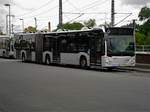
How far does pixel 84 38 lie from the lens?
115 feet

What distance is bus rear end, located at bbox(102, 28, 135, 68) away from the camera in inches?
1267

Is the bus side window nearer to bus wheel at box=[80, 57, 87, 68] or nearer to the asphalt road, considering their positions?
bus wheel at box=[80, 57, 87, 68]

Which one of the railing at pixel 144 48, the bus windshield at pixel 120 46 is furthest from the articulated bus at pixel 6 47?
the bus windshield at pixel 120 46

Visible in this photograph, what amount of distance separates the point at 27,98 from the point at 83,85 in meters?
4.97

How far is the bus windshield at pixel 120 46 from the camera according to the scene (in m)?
32.3

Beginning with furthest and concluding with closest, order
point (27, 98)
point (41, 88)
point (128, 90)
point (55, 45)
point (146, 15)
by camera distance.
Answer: point (146, 15) < point (55, 45) < point (41, 88) < point (128, 90) < point (27, 98)

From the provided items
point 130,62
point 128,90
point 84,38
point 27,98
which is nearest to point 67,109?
point 27,98

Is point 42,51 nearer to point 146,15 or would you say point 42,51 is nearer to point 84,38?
point 84,38

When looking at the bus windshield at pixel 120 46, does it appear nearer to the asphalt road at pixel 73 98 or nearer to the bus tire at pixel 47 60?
the bus tire at pixel 47 60

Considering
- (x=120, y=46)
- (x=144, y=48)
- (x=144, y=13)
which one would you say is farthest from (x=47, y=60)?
(x=144, y=13)

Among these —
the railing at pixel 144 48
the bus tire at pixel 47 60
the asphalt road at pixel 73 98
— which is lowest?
the asphalt road at pixel 73 98

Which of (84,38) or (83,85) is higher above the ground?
(84,38)

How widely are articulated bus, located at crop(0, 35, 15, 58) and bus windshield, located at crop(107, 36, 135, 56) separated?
93.5 feet

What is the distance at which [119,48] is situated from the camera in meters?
32.6
